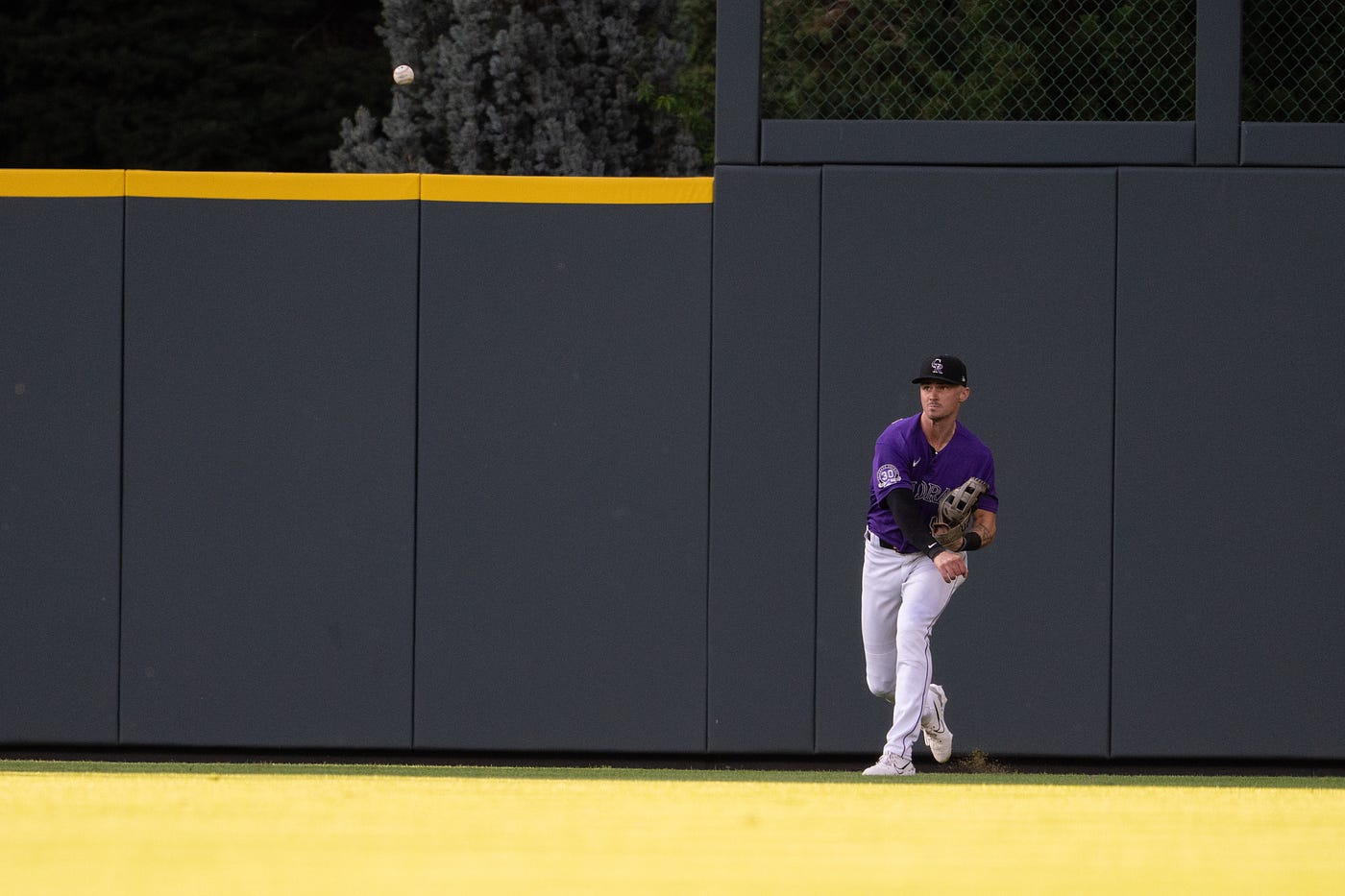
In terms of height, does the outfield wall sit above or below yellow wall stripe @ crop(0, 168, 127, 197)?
below

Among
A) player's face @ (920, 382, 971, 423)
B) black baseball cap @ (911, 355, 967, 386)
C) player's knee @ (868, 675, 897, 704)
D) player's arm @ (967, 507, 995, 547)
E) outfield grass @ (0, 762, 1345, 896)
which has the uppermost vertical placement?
black baseball cap @ (911, 355, 967, 386)

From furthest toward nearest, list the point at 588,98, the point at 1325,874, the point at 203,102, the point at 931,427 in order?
the point at 203,102 → the point at 588,98 → the point at 931,427 → the point at 1325,874

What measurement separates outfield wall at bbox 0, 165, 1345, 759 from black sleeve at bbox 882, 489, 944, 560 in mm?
1153

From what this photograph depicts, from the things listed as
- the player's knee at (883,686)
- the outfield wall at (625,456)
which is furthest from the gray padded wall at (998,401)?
the player's knee at (883,686)

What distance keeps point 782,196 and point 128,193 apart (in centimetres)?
321

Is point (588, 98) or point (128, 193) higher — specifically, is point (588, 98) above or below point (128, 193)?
above

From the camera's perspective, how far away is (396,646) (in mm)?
7664

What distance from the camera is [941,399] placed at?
6453mm

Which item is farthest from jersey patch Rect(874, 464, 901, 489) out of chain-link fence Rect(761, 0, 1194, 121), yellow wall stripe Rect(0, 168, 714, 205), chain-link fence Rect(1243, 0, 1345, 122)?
chain-link fence Rect(1243, 0, 1345, 122)

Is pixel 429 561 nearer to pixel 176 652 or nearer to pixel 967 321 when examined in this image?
pixel 176 652

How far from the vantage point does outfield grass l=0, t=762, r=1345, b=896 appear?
294cm

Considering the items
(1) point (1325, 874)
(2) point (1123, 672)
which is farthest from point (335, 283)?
(1) point (1325, 874)

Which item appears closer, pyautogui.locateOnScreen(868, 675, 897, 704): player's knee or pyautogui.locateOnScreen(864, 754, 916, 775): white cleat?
pyautogui.locateOnScreen(864, 754, 916, 775): white cleat

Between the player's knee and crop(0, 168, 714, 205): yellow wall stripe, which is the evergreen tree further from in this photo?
the player's knee
